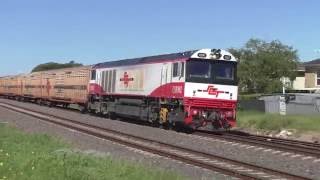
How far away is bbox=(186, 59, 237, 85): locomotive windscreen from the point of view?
2736 cm

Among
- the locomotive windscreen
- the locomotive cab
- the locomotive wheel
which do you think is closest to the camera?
the locomotive cab

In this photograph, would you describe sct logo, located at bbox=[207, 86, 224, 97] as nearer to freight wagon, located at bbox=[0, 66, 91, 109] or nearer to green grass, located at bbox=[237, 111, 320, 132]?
green grass, located at bbox=[237, 111, 320, 132]

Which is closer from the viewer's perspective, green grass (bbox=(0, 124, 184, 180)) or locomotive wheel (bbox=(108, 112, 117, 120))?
green grass (bbox=(0, 124, 184, 180))

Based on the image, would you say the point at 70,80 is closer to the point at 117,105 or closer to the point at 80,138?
the point at 117,105

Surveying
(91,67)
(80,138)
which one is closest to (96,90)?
(91,67)

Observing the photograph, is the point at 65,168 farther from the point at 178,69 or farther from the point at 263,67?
the point at 263,67

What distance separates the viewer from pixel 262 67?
68375mm

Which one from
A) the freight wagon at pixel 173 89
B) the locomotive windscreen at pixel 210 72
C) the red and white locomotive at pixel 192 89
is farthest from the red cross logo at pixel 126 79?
the locomotive windscreen at pixel 210 72

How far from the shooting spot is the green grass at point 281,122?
3012cm

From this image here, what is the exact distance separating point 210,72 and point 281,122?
20.6 feet

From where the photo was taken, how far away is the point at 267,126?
107 feet

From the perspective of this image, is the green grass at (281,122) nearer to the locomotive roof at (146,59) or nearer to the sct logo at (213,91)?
the sct logo at (213,91)

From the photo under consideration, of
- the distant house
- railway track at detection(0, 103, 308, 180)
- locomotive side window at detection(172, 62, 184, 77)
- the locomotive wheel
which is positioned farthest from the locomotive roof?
the distant house

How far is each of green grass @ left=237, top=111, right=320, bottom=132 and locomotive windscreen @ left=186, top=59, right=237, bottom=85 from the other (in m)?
4.44
